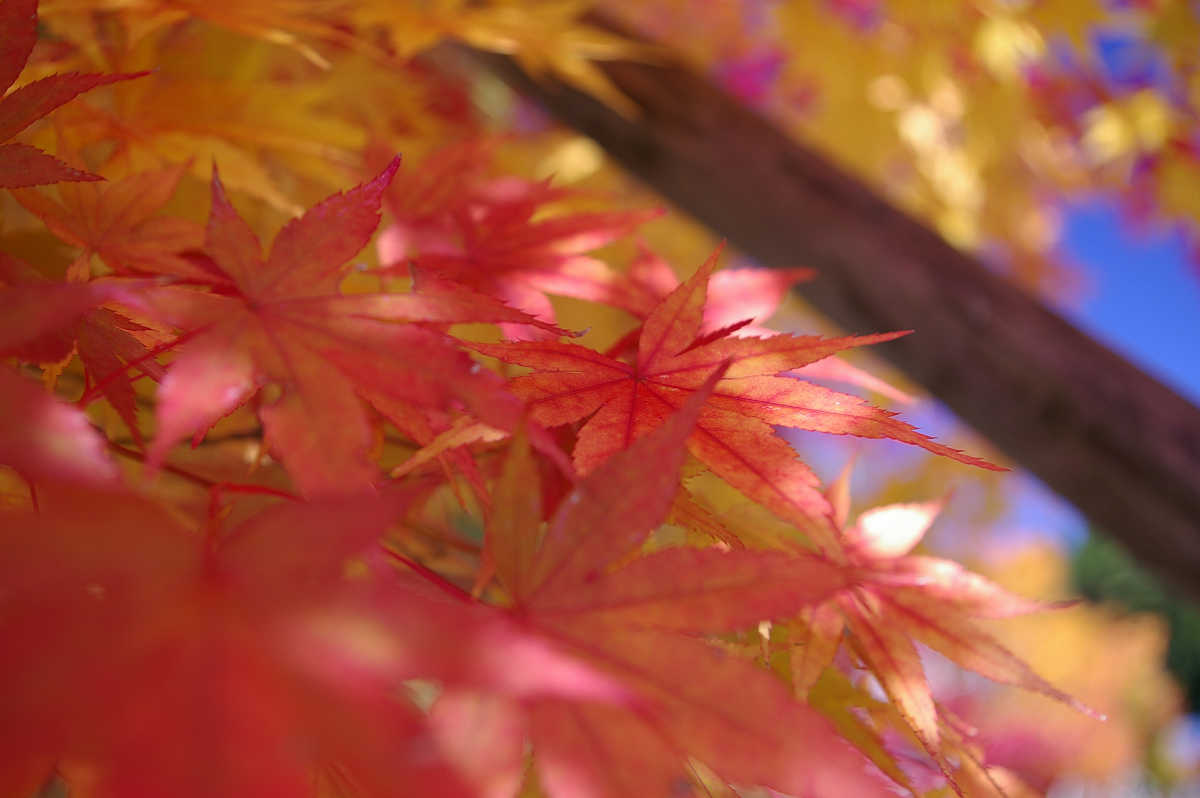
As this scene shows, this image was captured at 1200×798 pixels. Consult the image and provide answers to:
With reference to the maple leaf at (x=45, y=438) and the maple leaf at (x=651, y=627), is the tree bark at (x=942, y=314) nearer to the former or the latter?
the maple leaf at (x=651, y=627)

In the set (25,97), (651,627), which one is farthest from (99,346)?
(651,627)

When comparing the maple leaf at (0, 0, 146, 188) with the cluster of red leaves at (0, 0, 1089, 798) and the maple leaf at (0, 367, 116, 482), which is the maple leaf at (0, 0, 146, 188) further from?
the maple leaf at (0, 367, 116, 482)

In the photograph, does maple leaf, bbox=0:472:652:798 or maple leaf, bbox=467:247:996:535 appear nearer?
maple leaf, bbox=0:472:652:798

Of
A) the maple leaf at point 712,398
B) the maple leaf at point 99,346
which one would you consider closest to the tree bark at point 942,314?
the maple leaf at point 712,398

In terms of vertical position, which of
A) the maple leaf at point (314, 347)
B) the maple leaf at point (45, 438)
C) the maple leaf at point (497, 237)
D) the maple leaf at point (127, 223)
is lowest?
the maple leaf at point (127, 223)

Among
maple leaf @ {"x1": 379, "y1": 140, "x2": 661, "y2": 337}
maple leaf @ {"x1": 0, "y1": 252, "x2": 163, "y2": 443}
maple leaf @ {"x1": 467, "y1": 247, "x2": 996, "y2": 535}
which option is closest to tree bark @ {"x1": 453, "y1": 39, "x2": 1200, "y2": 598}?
maple leaf @ {"x1": 379, "y1": 140, "x2": 661, "y2": 337}

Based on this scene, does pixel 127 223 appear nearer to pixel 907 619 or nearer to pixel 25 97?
pixel 25 97

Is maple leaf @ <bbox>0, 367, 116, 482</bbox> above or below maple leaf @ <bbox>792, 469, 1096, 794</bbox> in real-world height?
above
